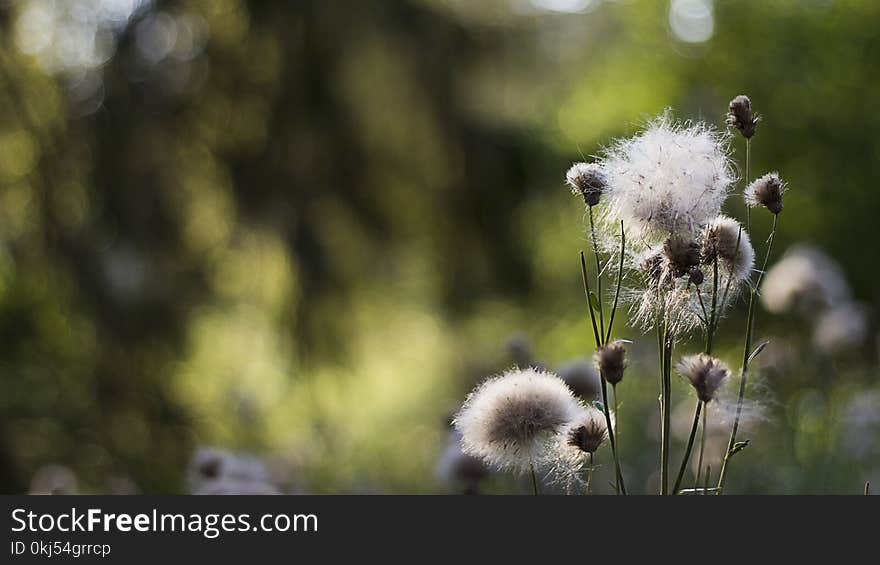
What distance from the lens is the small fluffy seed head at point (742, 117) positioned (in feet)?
3.62

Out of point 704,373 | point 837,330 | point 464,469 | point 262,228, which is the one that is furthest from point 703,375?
point 262,228

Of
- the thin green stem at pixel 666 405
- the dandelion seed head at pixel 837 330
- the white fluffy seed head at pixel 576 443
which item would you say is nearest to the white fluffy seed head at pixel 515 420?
the white fluffy seed head at pixel 576 443

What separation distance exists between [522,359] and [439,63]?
2.56 m

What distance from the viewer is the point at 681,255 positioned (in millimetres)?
1024

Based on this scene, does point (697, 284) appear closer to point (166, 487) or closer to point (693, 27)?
point (166, 487)

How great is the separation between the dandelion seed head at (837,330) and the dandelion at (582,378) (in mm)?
1628

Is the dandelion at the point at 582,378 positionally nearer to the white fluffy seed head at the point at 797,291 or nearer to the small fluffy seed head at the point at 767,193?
the small fluffy seed head at the point at 767,193

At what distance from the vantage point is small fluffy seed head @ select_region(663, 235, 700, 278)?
102 centimetres

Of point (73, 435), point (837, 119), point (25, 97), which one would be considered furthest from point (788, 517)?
point (837, 119)

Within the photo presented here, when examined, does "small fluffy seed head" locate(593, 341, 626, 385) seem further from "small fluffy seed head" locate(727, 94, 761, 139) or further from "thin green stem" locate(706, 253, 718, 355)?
"small fluffy seed head" locate(727, 94, 761, 139)

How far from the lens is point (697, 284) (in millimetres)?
1045

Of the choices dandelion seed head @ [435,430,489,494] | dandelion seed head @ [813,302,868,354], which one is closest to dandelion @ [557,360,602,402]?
dandelion seed head @ [435,430,489,494]

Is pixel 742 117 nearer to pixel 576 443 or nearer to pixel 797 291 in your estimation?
pixel 576 443

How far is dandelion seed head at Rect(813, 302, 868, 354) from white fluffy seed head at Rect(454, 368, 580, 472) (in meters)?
2.11
